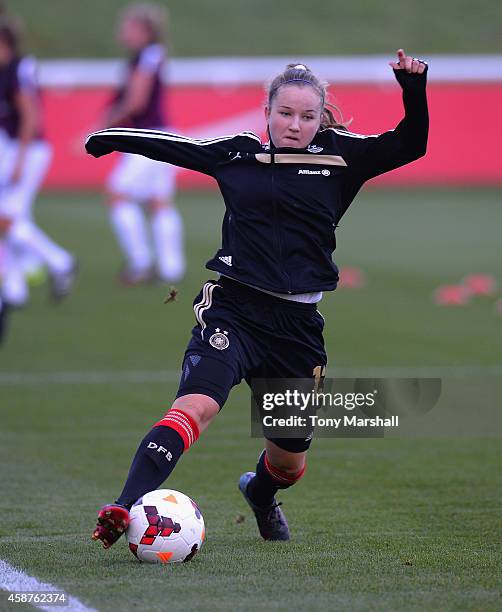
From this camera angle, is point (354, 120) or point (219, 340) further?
point (354, 120)

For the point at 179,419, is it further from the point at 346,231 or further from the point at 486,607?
the point at 346,231

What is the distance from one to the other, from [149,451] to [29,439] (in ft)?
11.0

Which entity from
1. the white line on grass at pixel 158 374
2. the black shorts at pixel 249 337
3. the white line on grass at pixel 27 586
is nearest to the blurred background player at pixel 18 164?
the white line on grass at pixel 158 374

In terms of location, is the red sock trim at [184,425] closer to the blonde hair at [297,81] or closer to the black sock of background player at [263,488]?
the black sock of background player at [263,488]

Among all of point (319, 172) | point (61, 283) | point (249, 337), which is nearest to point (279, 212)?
point (319, 172)

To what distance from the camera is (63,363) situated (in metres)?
11.2

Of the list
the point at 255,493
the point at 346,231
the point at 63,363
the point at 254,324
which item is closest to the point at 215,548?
the point at 255,493

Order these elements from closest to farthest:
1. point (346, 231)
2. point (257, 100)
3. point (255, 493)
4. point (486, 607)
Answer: point (486, 607)
point (255, 493)
point (346, 231)
point (257, 100)

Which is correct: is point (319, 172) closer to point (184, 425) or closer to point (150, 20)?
point (184, 425)

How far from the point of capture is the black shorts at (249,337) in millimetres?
5203

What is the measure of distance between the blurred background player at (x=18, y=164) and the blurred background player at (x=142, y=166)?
1016 millimetres

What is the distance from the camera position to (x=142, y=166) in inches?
Answer: 602

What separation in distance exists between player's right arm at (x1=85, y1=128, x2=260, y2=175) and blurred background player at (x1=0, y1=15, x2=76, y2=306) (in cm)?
805

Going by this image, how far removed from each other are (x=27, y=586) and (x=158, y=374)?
19.8 feet
